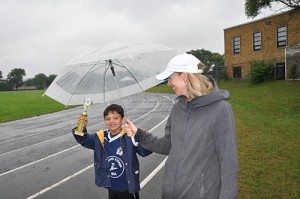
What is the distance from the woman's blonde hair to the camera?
8.06 feet

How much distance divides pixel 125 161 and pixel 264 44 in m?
36.1

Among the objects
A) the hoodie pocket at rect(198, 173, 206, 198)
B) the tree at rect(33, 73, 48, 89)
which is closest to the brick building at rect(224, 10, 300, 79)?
the hoodie pocket at rect(198, 173, 206, 198)

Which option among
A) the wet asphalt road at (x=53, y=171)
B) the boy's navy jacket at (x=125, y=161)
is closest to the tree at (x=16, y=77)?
the wet asphalt road at (x=53, y=171)

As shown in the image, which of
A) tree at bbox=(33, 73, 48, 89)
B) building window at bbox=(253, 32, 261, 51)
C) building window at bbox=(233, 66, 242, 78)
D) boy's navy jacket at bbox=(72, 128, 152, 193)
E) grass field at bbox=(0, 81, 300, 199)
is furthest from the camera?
tree at bbox=(33, 73, 48, 89)

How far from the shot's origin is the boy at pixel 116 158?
367 centimetres

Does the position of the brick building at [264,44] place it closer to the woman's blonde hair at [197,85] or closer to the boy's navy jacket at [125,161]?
the boy's navy jacket at [125,161]

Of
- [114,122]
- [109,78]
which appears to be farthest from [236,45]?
[114,122]

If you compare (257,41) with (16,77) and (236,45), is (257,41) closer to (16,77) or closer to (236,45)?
(236,45)

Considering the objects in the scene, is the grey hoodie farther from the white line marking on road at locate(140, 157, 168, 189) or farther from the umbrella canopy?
the white line marking on road at locate(140, 157, 168, 189)

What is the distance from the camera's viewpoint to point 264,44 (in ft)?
117

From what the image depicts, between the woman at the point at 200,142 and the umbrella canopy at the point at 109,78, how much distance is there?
1.71 meters

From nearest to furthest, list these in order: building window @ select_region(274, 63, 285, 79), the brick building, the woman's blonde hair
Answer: the woman's blonde hair < the brick building < building window @ select_region(274, 63, 285, 79)

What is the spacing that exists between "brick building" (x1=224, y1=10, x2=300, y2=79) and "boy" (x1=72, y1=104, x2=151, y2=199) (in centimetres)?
3037

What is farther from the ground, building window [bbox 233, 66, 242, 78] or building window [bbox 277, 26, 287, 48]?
building window [bbox 277, 26, 287, 48]
